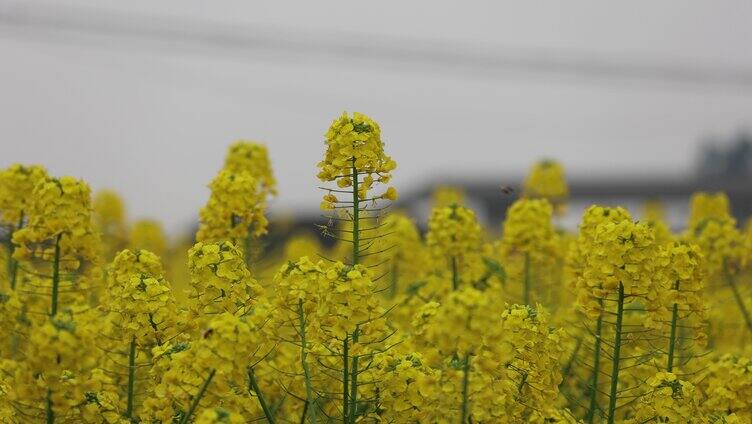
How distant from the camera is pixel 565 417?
3990 mm

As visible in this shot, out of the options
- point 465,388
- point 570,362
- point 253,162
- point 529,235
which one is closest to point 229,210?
point 253,162

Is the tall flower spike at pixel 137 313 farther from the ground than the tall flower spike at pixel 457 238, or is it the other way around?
the tall flower spike at pixel 457 238

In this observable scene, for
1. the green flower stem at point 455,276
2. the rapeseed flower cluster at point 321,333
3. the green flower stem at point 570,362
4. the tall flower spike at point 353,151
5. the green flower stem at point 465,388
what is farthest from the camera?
the green flower stem at point 455,276

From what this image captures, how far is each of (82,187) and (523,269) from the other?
3.66 metres

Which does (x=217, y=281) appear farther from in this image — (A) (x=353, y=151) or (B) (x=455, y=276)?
(B) (x=455, y=276)

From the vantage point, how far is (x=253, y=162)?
640 cm

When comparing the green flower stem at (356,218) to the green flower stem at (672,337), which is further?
the green flower stem at (672,337)

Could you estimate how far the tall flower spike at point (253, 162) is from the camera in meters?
6.37

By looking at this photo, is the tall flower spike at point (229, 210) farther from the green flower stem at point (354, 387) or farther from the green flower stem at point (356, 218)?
the green flower stem at point (354, 387)

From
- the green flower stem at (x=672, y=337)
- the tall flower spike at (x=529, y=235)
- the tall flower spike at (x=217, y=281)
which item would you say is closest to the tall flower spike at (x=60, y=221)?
the tall flower spike at (x=217, y=281)

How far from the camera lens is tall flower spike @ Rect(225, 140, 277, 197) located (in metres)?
6.37

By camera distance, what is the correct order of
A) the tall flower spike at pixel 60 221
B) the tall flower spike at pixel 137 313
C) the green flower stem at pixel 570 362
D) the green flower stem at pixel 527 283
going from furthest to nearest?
the green flower stem at pixel 527 283 < the green flower stem at pixel 570 362 < the tall flower spike at pixel 60 221 < the tall flower spike at pixel 137 313

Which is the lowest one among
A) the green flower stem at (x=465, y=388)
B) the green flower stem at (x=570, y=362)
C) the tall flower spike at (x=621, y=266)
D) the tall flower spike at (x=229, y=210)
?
the green flower stem at (x=570, y=362)

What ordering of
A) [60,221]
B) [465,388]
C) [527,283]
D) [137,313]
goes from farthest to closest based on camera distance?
[527,283], [60,221], [137,313], [465,388]
